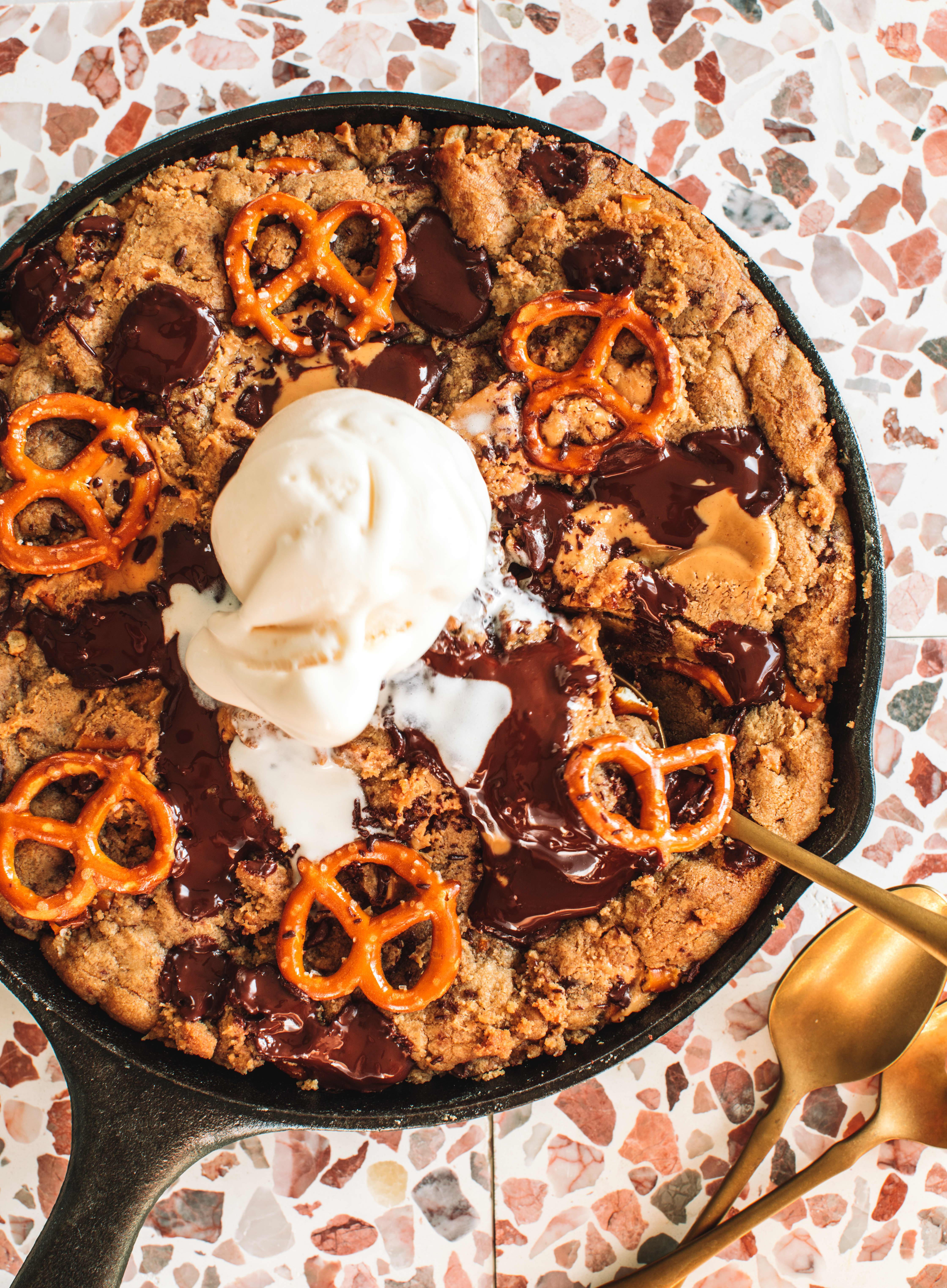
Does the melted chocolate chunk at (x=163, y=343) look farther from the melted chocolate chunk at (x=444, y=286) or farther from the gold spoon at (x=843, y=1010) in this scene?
the gold spoon at (x=843, y=1010)

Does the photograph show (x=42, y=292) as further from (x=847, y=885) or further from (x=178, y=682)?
(x=847, y=885)

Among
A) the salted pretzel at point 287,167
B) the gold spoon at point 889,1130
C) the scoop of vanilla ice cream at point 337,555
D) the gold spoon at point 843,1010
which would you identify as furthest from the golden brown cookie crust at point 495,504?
the gold spoon at point 889,1130

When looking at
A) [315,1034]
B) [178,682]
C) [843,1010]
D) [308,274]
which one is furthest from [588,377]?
[843,1010]

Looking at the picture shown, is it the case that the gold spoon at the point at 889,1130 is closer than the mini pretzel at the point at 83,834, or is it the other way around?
the mini pretzel at the point at 83,834

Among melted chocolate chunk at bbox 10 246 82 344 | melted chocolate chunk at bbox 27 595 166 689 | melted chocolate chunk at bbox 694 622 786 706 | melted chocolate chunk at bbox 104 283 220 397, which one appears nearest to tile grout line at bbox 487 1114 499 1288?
melted chocolate chunk at bbox 694 622 786 706

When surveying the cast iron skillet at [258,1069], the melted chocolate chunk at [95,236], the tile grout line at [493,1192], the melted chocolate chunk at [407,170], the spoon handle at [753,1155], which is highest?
the melted chocolate chunk at [407,170]

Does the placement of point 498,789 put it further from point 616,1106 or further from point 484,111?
point 484,111

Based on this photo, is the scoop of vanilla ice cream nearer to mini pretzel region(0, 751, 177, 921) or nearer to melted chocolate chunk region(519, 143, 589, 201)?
mini pretzel region(0, 751, 177, 921)

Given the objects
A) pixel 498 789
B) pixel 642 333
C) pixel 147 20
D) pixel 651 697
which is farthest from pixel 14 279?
pixel 651 697
